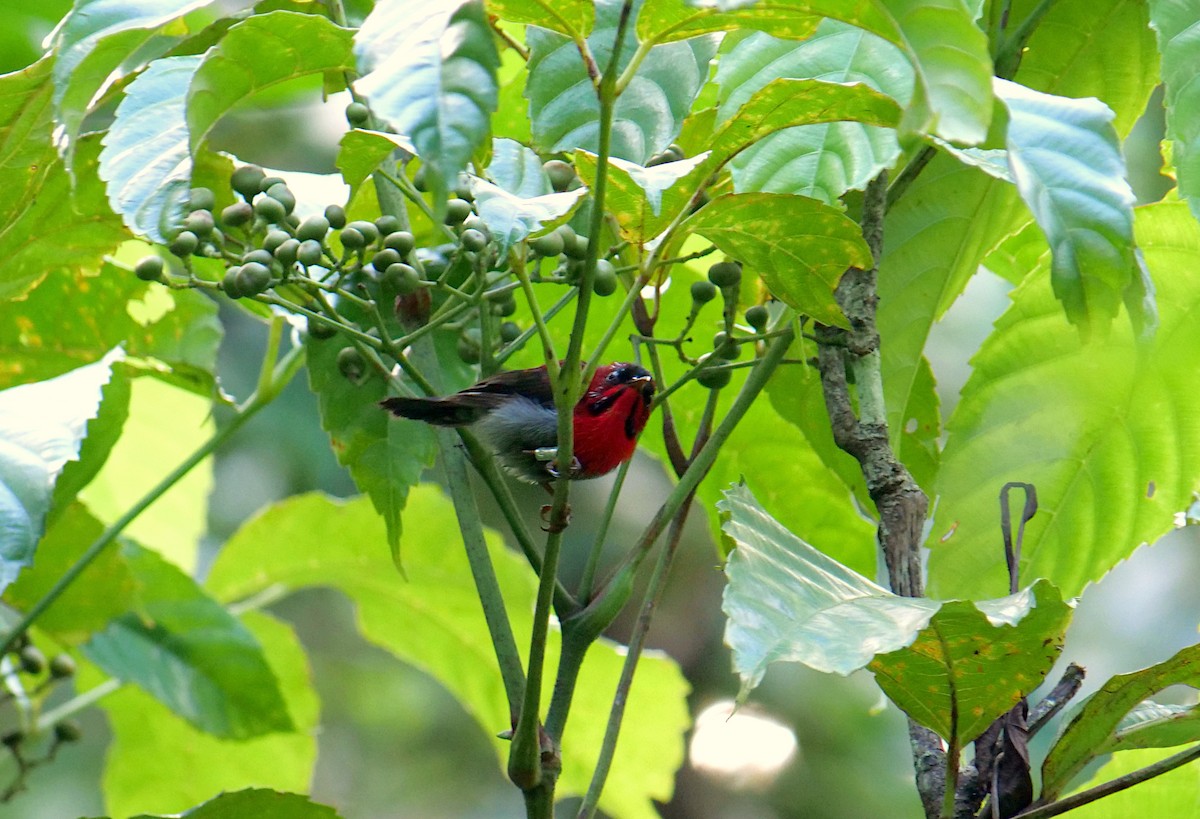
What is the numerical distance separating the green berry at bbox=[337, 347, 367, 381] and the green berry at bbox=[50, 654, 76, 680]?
110cm

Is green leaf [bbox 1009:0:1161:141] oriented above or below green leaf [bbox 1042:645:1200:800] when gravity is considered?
above

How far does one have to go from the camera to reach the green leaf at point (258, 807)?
5.01ft

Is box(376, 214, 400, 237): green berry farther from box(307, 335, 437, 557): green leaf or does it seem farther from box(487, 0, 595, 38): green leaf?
box(487, 0, 595, 38): green leaf

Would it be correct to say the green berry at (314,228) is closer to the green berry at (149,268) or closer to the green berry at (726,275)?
the green berry at (149,268)

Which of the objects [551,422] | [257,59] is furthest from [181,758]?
[257,59]

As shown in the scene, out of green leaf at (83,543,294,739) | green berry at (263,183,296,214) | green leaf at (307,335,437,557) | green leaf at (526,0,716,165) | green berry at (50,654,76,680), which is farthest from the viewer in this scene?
green berry at (50,654,76,680)

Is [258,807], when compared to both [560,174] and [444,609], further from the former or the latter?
[444,609]

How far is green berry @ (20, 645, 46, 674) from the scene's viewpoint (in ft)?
7.45

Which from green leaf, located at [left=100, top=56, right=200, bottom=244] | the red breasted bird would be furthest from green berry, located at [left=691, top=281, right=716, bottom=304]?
the red breasted bird

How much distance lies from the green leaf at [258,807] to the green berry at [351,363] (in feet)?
1.81

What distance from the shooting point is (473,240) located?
1.28 metres

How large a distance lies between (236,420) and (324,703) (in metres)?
6.86

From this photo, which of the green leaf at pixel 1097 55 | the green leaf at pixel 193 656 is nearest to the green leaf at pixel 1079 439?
the green leaf at pixel 1097 55

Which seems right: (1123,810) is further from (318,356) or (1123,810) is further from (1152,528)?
(318,356)
